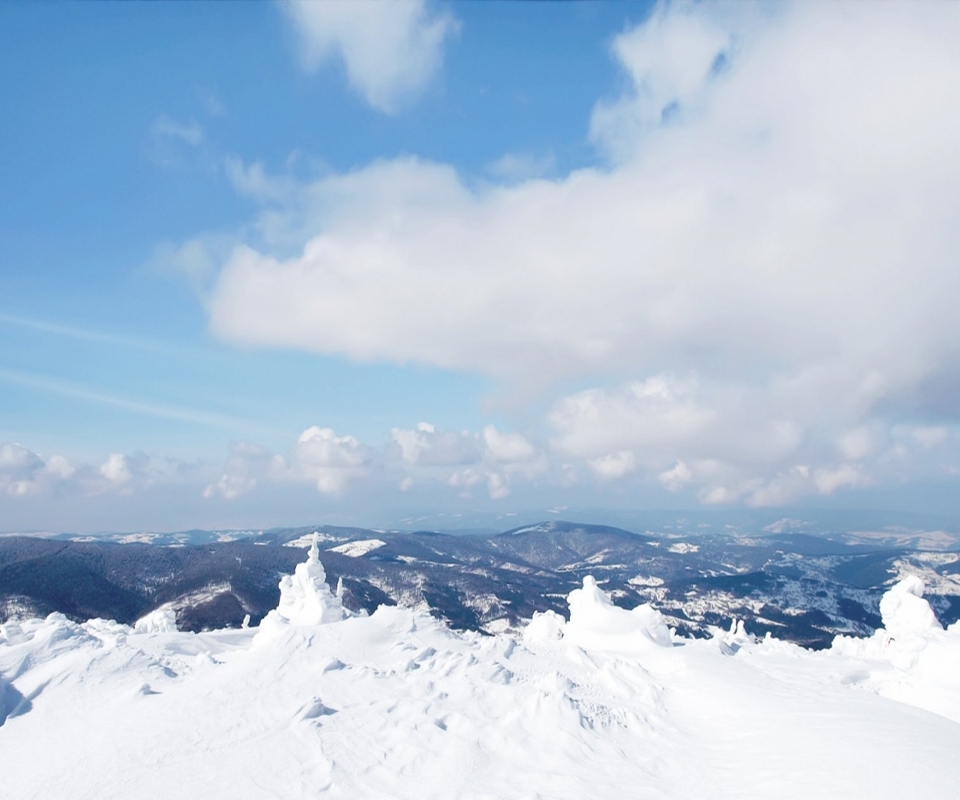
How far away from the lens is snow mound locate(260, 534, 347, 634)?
183ft

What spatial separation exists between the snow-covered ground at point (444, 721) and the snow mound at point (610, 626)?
4438 millimetres

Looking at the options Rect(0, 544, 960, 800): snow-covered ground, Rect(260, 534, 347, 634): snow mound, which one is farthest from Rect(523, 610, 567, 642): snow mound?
Rect(260, 534, 347, 634): snow mound

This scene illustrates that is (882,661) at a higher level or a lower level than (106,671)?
lower

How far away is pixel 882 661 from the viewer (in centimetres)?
6175

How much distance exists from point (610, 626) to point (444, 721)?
1259 inches

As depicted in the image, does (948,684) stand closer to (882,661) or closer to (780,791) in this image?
(882,661)

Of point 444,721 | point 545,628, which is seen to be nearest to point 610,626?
point 545,628

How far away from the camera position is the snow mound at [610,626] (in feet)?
188

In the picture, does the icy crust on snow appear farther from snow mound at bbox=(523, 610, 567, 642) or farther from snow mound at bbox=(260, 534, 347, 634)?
snow mound at bbox=(260, 534, 347, 634)

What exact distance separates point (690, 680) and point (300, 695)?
28627 millimetres

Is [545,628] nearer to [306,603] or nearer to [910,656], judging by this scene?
[306,603]

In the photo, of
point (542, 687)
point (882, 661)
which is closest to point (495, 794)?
point (542, 687)

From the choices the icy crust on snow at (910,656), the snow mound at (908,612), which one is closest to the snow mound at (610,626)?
the icy crust on snow at (910,656)

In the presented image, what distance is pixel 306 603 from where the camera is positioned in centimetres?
5844
